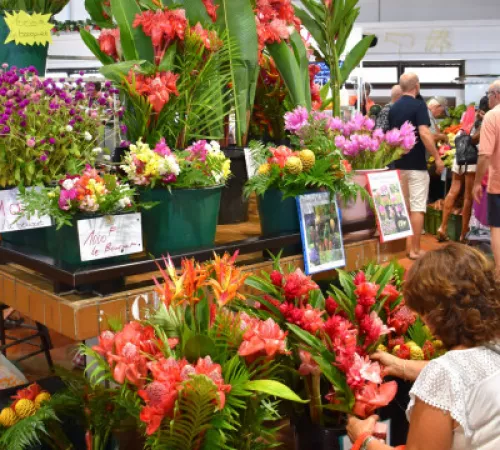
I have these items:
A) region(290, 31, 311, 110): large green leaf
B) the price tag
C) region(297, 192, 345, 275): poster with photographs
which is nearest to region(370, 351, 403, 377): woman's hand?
region(297, 192, 345, 275): poster with photographs

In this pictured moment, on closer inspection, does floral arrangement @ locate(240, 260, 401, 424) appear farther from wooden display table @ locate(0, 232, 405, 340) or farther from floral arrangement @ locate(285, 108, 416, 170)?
floral arrangement @ locate(285, 108, 416, 170)

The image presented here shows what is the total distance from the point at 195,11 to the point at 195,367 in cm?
125

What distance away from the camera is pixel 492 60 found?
33.8ft

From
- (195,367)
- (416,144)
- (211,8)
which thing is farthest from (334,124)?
(416,144)

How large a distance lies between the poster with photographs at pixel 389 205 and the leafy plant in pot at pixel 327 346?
378 mm

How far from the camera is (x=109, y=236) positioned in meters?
1.95

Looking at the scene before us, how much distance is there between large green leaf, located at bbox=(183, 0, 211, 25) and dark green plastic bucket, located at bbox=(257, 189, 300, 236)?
0.59 meters

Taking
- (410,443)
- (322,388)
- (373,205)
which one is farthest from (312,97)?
(410,443)

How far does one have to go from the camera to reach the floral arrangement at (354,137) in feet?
8.52

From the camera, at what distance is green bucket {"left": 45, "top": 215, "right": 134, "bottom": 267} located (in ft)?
6.33

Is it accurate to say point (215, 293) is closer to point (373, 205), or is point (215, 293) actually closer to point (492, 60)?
point (373, 205)

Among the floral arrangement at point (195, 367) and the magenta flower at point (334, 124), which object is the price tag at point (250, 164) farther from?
the floral arrangement at point (195, 367)

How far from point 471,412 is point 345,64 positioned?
1.82 meters

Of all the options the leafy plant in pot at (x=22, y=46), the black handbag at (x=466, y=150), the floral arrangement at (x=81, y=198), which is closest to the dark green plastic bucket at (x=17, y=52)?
the leafy plant in pot at (x=22, y=46)
